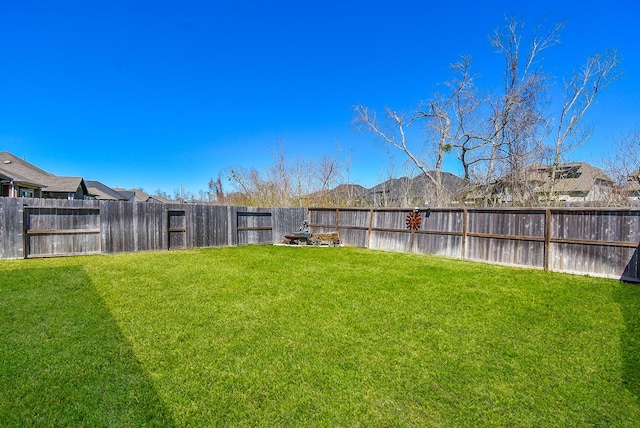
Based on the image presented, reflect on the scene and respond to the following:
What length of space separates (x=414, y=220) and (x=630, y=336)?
6.36 m

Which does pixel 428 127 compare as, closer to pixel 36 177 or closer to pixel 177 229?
pixel 177 229

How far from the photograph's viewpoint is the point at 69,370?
2402 millimetres

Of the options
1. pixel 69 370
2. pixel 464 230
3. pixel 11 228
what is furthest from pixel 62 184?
pixel 464 230

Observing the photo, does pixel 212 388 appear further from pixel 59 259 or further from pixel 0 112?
pixel 0 112

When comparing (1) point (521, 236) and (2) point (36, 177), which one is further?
(2) point (36, 177)

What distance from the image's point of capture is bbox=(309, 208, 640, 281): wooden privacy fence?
5.96 m

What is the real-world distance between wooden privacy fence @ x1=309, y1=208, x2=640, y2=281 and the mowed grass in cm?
103

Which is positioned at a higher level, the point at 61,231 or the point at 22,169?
the point at 22,169

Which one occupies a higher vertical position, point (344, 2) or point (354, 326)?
point (344, 2)

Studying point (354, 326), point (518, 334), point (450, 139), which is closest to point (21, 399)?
point (354, 326)

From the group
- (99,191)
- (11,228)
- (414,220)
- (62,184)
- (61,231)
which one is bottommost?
(61,231)

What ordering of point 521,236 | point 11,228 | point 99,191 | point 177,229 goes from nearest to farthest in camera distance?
point 521,236, point 11,228, point 177,229, point 99,191

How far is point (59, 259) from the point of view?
25.1ft

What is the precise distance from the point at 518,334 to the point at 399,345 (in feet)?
4.58
